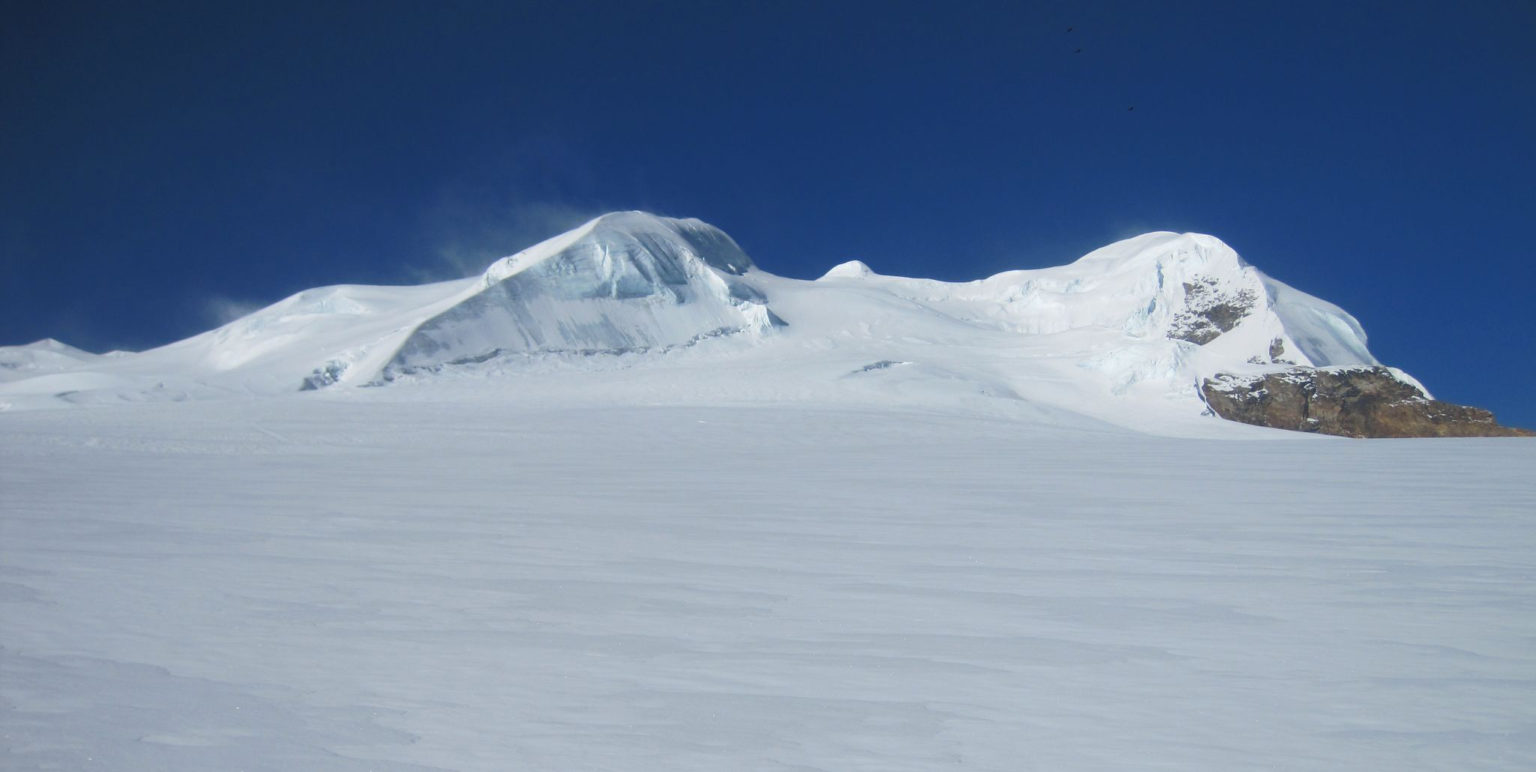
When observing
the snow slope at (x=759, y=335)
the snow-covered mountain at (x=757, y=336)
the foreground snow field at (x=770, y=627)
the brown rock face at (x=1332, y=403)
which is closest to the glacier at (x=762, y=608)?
the foreground snow field at (x=770, y=627)

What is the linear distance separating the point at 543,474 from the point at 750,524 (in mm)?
3892

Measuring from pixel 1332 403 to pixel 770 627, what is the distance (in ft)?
107

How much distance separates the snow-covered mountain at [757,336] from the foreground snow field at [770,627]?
18062mm

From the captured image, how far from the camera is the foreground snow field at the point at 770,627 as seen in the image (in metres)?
2.17

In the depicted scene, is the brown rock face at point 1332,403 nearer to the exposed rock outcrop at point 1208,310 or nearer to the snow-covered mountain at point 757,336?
the snow-covered mountain at point 757,336

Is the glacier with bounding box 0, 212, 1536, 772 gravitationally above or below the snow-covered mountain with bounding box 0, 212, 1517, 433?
below

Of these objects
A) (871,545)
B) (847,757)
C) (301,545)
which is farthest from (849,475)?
(847,757)

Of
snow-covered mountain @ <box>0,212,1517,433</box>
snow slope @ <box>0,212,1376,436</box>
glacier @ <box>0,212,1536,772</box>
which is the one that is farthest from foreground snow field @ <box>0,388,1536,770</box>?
snow-covered mountain @ <box>0,212,1517,433</box>

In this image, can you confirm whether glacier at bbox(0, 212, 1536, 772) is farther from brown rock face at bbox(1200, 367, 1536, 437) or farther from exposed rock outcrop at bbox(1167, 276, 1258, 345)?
exposed rock outcrop at bbox(1167, 276, 1258, 345)

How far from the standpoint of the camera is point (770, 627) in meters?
3.07

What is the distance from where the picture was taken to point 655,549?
448 centimetres

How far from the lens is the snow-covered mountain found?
89.3 feet

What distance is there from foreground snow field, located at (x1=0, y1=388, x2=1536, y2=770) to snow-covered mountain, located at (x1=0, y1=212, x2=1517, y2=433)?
1806 centimetres

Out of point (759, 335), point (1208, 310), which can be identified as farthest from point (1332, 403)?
point (759, 335)
